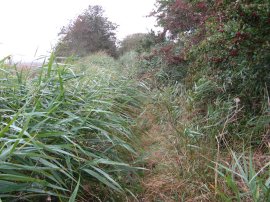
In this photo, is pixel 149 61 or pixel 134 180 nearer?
pixel 134 180

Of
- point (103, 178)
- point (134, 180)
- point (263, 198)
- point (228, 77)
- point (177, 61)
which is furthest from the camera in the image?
point (177, 61)

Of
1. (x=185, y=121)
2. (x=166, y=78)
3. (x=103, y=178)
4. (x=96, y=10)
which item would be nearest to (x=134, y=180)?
(x=103, y=178)

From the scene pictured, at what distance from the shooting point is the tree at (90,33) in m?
14.1

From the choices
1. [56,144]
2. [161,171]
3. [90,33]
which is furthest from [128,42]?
[56,144]

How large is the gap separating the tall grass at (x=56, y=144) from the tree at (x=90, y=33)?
11488 millimetres

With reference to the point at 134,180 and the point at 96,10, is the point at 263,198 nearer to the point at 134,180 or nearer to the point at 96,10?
the point at 134,180

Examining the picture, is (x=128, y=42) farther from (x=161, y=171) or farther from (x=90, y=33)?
→ (x=161, y=171)

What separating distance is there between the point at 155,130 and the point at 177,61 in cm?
270

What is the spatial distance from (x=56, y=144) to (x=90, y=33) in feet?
43.9

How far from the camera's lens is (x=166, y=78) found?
226 inches

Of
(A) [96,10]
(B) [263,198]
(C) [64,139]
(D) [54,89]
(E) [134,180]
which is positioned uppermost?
(A) [96,10]

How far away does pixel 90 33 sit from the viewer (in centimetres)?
1447

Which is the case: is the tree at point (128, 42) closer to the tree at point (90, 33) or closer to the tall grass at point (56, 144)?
the tree at point (90, 33)

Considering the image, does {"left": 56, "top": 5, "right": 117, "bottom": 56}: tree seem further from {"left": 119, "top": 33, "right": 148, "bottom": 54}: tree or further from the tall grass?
the tall grass
